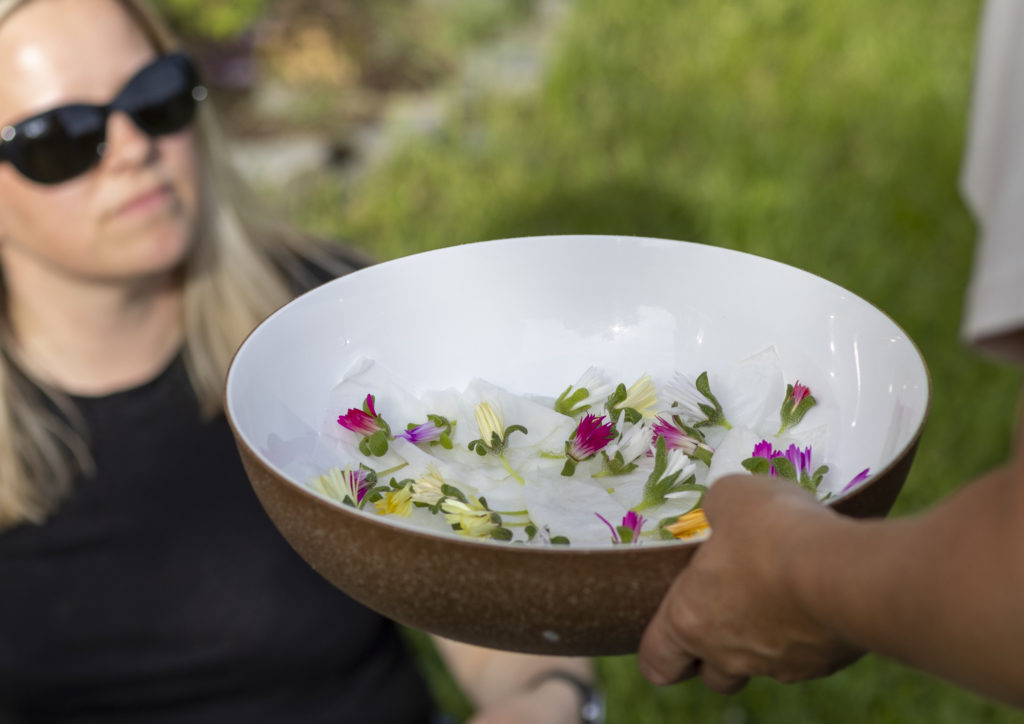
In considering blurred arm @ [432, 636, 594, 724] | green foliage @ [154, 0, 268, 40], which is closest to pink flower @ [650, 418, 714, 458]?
blurred arm @ [432, 636, 594, 724]

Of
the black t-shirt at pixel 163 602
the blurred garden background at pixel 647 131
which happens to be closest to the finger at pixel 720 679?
the black t-shirt at pixel 163 602

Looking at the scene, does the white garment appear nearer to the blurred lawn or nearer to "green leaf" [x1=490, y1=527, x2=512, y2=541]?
"green leaf" [x1=490, y1=527, x2=512, y2=541]

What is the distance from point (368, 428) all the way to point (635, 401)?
0.75 feet

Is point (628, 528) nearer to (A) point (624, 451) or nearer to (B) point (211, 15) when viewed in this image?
(A) point (624, 451)

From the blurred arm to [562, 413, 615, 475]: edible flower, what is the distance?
2.68 feet

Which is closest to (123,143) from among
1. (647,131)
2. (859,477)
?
(859,477)

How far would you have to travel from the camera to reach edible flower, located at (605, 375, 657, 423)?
912 mm

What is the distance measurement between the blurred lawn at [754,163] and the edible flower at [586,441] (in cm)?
159

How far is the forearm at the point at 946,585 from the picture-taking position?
1.69 feet

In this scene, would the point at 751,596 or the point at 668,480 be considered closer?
the point at 751,596

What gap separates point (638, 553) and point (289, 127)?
134 inches

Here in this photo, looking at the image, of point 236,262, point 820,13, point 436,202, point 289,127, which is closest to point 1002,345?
point 236,262

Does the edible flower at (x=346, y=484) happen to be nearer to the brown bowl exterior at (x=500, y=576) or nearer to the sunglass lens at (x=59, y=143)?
the brown bowl exterior at (x=500, y=576)

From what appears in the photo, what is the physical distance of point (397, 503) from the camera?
32.1 inches
